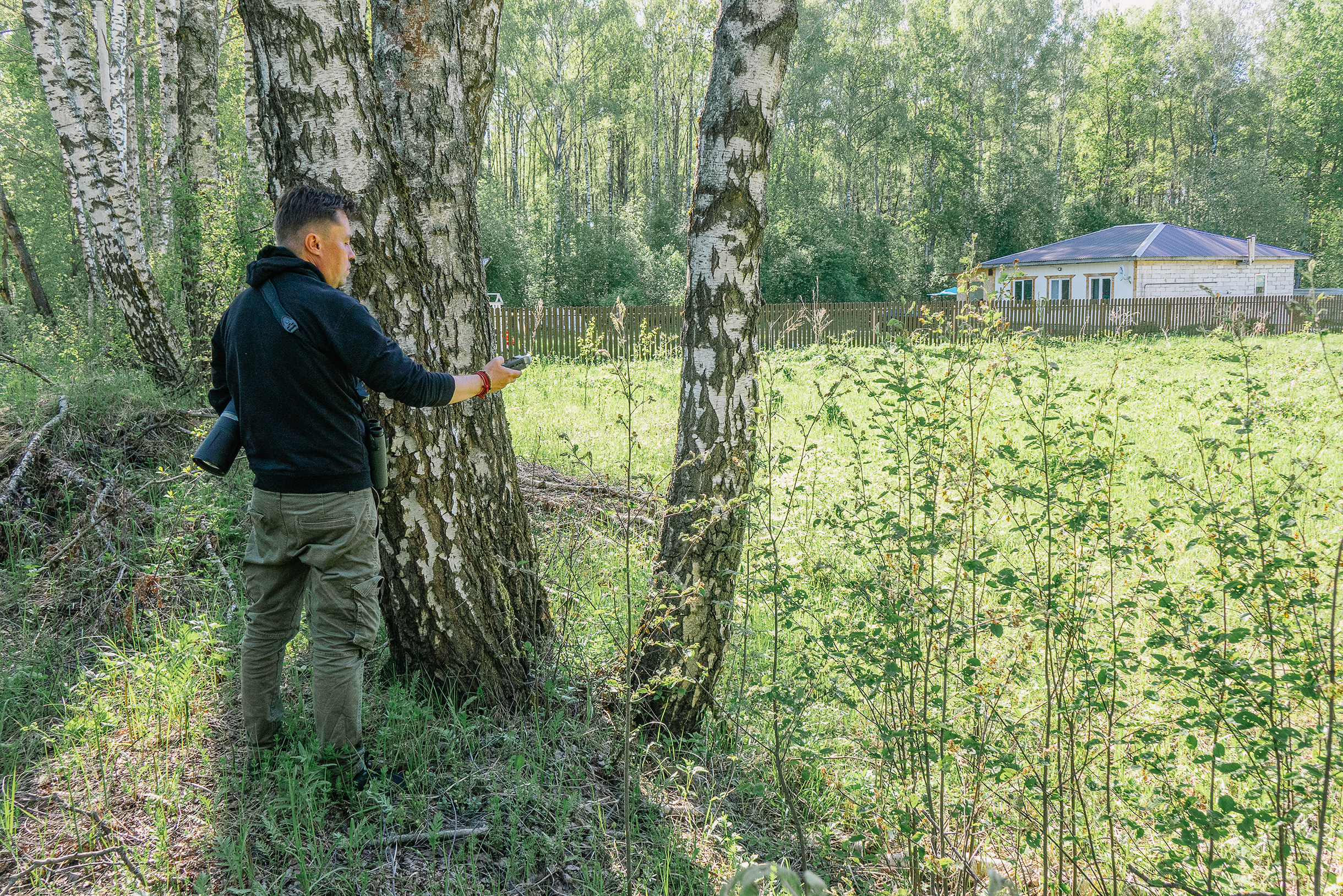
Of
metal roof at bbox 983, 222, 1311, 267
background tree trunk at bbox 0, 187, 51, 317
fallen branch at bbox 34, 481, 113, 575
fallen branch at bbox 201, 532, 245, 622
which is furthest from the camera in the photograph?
metal roof at bbox 983, 222, 1311, 267

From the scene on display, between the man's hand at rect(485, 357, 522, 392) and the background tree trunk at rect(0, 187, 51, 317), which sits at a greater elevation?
the background tree trunk at rect(0, 187, 51, 317)

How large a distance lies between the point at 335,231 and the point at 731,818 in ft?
8.31

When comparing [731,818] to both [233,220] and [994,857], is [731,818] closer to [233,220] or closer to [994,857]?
[994,857]

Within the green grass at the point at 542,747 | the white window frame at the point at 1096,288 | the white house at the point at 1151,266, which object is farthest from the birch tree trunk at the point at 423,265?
the white window frame at the point at 1096,288

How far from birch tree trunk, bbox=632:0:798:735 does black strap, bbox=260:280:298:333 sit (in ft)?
5.00

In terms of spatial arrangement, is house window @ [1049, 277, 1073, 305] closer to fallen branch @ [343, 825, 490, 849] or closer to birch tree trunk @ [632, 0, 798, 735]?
birch tree trunk @ [632, 0, 798, 735]

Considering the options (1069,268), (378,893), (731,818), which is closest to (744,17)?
(731,818)

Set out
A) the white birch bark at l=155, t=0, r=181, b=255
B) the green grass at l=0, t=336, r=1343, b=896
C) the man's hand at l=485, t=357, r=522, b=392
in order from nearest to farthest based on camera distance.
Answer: the green grass at l=0, t=336, r=1343, b=896, the man's hand at l=485, t=357, r=522, b=392, the white birch bark at l=155, t=0, r=181, b=255

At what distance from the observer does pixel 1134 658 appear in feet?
8.02

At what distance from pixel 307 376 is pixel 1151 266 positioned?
35011 mm

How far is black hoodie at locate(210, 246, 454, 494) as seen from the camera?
2457 mm

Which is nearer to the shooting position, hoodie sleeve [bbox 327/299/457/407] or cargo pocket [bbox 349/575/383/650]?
hoodie sleeve [bbox 327/299/457/407]

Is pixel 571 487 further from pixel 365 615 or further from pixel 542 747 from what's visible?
pixel 365 615

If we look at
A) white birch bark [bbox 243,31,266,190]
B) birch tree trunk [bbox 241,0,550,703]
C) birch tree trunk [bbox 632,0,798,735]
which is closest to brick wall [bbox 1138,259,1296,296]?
white birch bark [bbox 243,31,266,190]
